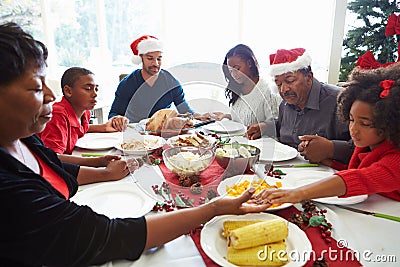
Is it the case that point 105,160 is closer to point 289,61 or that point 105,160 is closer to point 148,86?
point 289,61

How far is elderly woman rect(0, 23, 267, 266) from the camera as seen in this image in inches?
24.5

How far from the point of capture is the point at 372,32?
2.80 meters

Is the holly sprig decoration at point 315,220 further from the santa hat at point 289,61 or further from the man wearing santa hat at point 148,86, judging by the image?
the man wearing santa hat at point 148,86

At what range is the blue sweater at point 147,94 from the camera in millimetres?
2480

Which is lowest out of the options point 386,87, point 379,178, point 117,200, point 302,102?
point 117,200

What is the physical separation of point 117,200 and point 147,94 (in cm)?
168

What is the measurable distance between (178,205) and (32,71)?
22.3 inches

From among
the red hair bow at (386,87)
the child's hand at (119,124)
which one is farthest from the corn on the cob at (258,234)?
the child's hand at (119,124)

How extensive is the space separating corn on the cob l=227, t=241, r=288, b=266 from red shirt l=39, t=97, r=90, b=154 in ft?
3.36

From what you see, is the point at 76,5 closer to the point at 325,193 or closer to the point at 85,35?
the point at 85,35

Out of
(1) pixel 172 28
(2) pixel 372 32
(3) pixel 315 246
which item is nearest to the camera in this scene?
(3) pixel 315 246

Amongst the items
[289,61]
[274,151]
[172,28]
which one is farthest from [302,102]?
[172,28]

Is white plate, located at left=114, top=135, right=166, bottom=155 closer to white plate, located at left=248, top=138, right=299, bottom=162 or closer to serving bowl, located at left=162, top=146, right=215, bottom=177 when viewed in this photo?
serving bowl, located at left=162, top=146, right=215, bottom=177

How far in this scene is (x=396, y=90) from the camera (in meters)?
1.00
